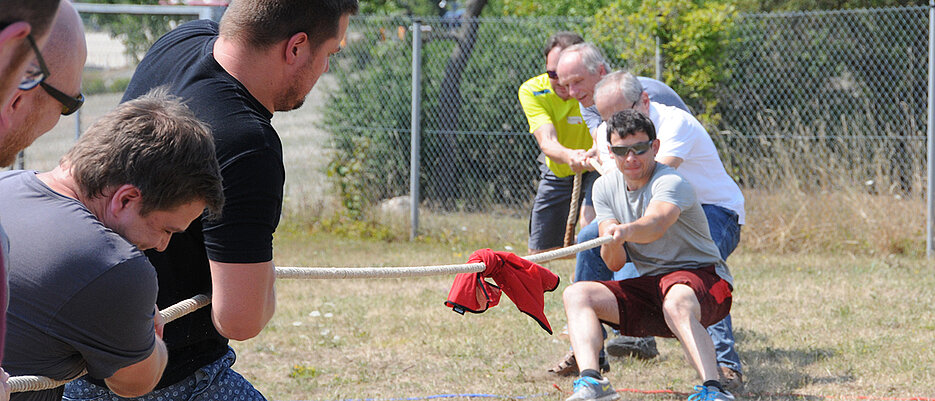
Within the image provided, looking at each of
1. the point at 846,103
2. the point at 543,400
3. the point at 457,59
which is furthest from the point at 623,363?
the point at 846,103

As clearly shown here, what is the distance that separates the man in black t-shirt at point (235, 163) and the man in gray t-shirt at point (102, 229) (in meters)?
0.12

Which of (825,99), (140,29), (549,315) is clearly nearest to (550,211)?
(549,315)

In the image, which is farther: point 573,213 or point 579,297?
point 573,213

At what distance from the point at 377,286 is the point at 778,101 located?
5.12 meters

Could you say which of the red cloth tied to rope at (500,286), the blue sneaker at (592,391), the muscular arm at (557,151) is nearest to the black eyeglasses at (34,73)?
the red cloth tied to rope at (500,286)

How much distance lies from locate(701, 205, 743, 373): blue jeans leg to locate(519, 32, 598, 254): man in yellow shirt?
1.11 meters

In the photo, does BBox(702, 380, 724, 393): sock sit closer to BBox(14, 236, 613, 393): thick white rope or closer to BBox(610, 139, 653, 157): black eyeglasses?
BBox(14, 236, 613, 393): thick white rope

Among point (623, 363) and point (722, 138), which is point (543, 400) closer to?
point (623, 363)

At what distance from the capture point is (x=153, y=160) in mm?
1809

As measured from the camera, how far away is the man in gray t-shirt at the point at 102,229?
1798mm

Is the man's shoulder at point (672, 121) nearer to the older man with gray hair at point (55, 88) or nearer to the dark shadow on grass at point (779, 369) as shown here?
the dark shadow on grass at point (779, 369)

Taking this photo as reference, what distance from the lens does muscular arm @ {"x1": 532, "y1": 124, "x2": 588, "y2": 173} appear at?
5.41 meters

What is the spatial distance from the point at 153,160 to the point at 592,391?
270 centimetres

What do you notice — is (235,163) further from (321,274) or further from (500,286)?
(500,286)
